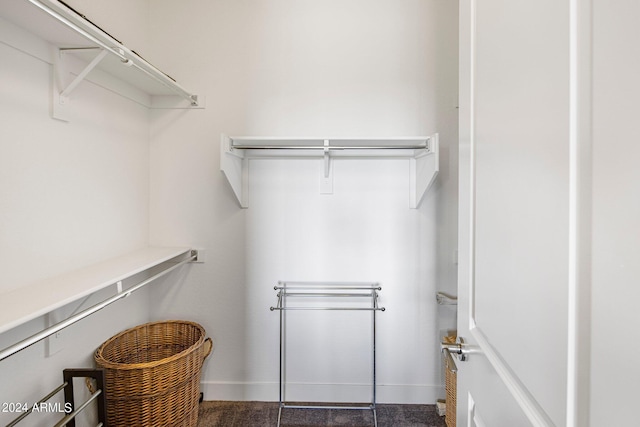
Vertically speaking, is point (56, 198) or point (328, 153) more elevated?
point (328, 153)

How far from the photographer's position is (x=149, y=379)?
1.30m

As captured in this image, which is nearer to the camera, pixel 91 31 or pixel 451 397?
pixel 91 31

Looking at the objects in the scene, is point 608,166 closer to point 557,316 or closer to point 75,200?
point 557,316

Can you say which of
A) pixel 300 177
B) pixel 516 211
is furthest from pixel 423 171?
pixel 516 211

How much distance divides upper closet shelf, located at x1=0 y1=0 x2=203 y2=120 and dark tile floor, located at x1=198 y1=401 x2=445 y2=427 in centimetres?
→ 167

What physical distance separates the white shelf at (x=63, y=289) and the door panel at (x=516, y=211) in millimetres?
1169

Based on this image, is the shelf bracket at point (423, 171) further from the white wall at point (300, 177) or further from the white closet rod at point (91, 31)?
the white closet rod at point (91, 31)

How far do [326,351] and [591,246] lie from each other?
1692 millimetres

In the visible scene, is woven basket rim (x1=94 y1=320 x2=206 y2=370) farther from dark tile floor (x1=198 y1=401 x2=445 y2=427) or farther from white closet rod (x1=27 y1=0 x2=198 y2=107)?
white closet rod (x1=27 y1=0 x2=198 y2=107)

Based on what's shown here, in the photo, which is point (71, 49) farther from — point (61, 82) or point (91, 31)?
point (91, 31)

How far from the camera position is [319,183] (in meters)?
1.83

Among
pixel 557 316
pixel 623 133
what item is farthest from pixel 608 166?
pixel 557 316

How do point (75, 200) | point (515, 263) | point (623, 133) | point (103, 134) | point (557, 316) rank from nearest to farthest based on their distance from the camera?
point (623, 133)
point (557, 316)
point (515, 263)
point (75, 200)
point (103, 134)

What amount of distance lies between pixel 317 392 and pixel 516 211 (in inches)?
67.5
